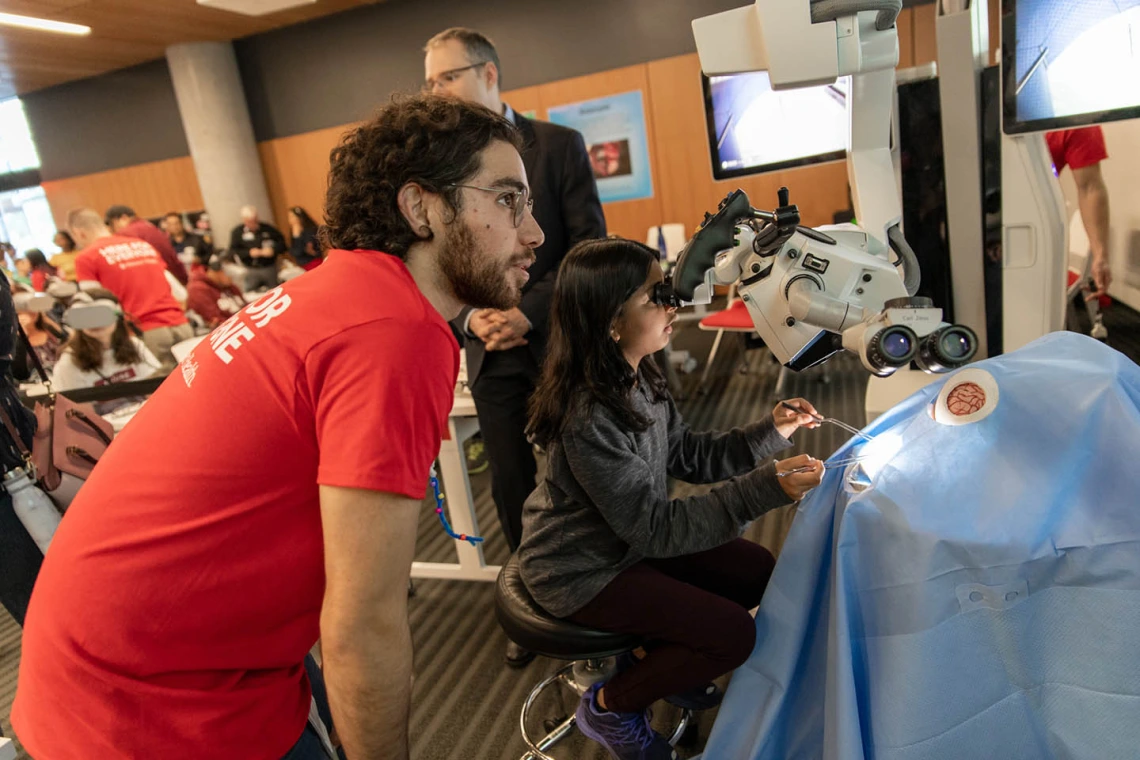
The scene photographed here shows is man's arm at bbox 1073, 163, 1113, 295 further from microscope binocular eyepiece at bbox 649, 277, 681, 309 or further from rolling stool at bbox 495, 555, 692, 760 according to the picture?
rolling stool at bbox 495, 555, 692, 760

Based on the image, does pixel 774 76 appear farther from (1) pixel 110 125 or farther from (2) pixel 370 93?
(1) pixel 110 125

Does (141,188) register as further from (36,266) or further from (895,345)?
(895,345)

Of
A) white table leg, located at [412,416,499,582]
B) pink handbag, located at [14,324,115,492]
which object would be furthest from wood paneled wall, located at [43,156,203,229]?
pink handbag, located at [14,324,115,492]

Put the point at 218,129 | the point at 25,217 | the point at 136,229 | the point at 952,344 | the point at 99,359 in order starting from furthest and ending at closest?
the point at 25,217 → the point at 218,129 → the point at 136,229 → the point at 99,359 → the point at 952,344

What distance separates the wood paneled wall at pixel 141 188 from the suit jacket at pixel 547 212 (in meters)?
7.45

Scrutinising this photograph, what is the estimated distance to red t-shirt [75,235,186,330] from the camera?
3.67 metres

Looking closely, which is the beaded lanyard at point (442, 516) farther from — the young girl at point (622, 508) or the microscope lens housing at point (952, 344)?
the microscope lens housing at point (952, 344)

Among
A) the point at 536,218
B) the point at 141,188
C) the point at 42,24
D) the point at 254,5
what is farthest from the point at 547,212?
the point at 141,188

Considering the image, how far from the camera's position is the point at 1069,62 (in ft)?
3.60

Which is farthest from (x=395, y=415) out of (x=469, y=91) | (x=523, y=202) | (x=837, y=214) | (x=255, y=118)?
(x=255, y=118)

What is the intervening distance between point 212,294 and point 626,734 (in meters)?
5.35

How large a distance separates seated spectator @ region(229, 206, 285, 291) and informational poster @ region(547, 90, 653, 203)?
2.91 m

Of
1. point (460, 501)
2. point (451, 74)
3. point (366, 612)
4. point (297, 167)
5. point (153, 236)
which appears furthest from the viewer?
point (297, 167)

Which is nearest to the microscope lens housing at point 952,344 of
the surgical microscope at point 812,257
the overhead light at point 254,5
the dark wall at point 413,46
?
the surgical microscope at point 812,257
